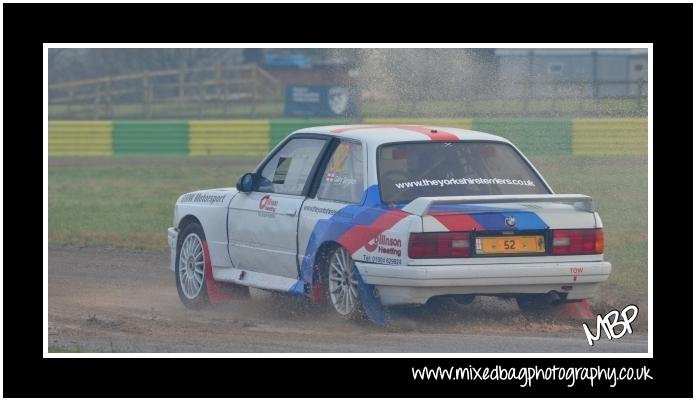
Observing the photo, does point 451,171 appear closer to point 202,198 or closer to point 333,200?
point 333,200

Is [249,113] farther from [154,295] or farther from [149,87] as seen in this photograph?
[154,295]

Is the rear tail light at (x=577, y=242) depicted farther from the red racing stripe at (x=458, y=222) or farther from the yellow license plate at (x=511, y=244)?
the red racing stripe at (x=458, y=222)

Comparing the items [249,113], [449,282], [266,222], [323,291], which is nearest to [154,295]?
[266,222]

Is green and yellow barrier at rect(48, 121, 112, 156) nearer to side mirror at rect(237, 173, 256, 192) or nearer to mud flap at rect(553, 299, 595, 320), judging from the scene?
side mirror at rect(237, 173, 256, 192)

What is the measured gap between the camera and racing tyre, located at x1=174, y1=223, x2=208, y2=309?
34.5 ft

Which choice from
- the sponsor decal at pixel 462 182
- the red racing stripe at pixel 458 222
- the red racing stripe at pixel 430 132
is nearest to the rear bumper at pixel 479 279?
the red racing stripe at pixel 458 222

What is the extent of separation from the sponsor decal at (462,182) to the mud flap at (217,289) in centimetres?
220

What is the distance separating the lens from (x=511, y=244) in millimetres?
8359

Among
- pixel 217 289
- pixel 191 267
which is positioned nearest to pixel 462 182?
pixel 217 289

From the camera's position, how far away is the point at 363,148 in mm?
9070

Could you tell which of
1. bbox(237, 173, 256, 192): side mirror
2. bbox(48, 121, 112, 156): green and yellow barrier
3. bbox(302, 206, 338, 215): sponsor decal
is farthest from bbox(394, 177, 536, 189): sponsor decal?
bbox(48, 121, 112, 156): green and yellow barrier

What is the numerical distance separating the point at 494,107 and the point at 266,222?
930cm

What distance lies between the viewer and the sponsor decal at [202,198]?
1041 centimetres

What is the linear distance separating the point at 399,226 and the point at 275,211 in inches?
64.4
